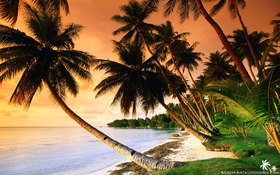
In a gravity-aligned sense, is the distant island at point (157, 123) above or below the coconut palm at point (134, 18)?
below

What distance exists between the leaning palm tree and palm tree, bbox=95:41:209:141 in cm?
228

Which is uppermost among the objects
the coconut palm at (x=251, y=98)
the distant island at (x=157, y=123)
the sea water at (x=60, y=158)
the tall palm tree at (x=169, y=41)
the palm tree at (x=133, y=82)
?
the tall palm tree at (x=169, y=41)

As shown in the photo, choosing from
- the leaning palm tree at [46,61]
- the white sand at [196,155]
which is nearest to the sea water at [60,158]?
the white sand at [196,155]

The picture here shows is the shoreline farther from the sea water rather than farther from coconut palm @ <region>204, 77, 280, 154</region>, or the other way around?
coconut palm @ <region>204, 77, 280, 154</region>

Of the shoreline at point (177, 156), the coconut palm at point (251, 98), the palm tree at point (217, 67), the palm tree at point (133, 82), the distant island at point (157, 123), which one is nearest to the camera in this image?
the coconut palm at point (251, 98)

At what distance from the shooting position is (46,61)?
278 inches

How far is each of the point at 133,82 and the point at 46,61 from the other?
19.5ft

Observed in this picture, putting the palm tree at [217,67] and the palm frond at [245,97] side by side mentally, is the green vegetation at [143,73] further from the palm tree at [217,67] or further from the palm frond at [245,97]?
the palm tree at [217,67]

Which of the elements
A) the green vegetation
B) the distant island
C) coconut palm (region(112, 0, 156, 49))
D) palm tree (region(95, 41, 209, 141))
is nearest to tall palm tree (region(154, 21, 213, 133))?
the green vegetation

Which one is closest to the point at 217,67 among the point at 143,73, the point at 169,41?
the point at 169,41

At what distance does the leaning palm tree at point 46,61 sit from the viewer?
618 cm

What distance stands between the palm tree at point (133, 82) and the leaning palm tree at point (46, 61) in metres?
2.28

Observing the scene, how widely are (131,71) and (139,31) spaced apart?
4336mm

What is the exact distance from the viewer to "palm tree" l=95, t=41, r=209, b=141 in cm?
1041
